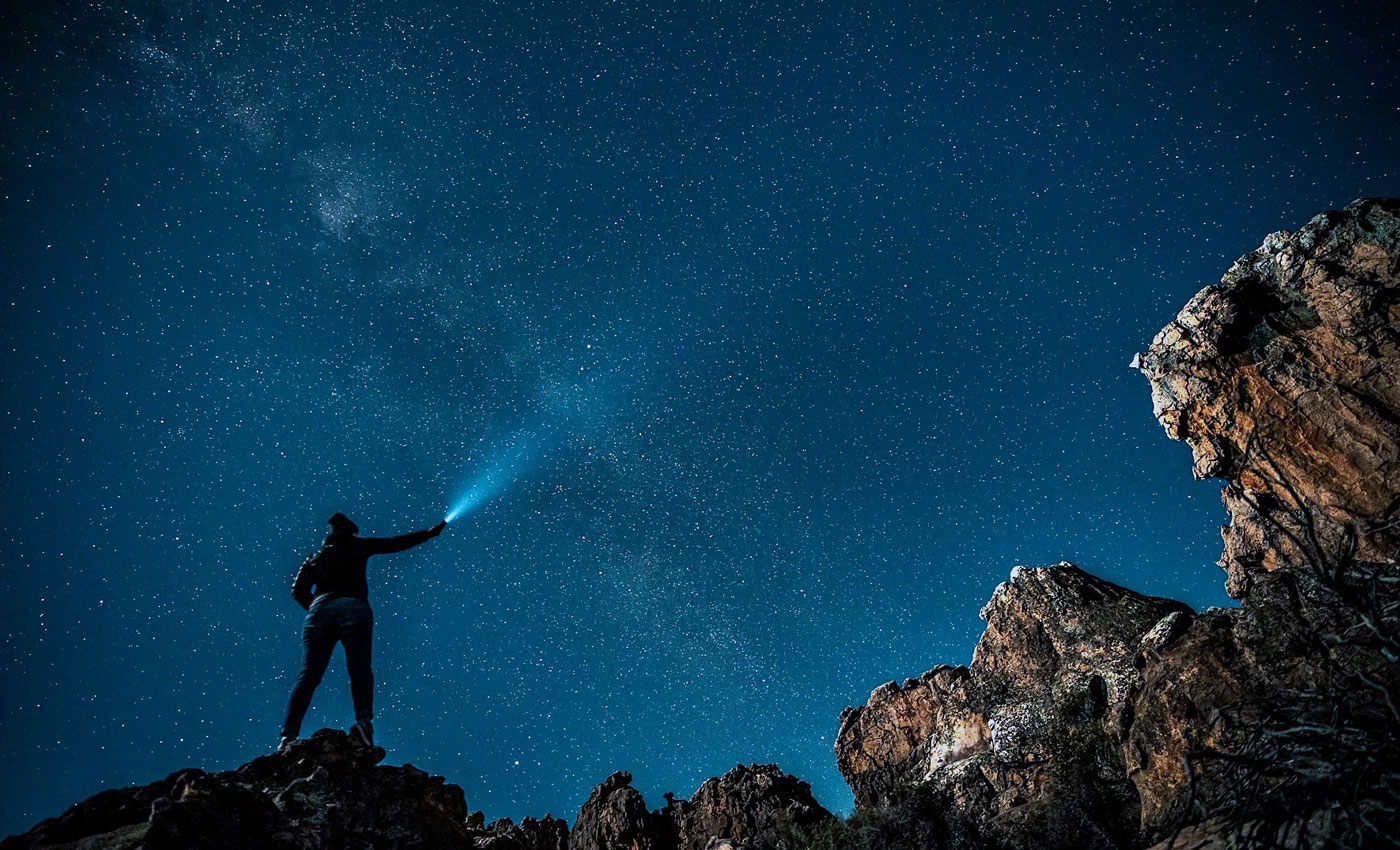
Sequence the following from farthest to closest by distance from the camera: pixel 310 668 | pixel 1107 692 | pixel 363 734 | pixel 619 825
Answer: pixel 619 825, pixel 1107 692, pixel 363 734, pixel 310 668

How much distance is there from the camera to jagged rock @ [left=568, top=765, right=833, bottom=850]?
16953mm

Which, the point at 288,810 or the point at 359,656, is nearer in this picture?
the point at 288,810

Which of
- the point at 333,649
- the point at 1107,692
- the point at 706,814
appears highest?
the point at 333,649

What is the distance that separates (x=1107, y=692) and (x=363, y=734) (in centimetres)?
1641

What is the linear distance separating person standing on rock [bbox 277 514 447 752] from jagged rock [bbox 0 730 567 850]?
34 cm

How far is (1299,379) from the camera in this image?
14227 mm

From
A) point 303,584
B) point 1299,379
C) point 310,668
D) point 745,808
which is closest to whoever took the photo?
point 310,668

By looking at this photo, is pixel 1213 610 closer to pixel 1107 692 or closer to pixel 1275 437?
pixel 1107 692

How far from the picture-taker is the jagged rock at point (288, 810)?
5.73m

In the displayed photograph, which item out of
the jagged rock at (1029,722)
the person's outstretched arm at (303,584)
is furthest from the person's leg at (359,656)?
the jagged rock at (1029,722)

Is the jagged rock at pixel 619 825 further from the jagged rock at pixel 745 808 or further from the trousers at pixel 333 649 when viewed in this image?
the trousers at pixel 333 649

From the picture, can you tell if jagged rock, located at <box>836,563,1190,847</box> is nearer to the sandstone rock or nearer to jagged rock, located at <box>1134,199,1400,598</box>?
the sandstone rock

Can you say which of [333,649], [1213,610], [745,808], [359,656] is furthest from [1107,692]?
[333,649]

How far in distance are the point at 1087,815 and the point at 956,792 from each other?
422 centimetres
